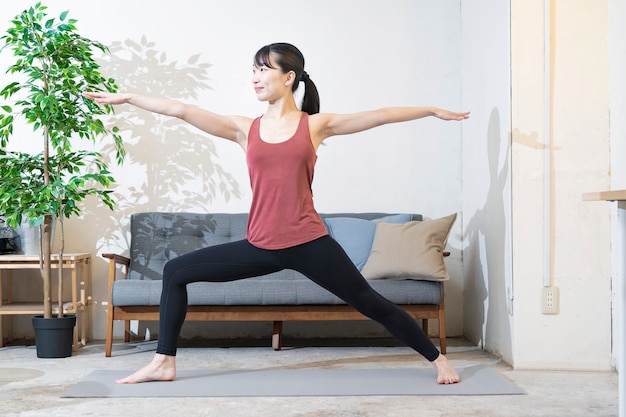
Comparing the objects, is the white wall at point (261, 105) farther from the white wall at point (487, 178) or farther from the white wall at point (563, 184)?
the white wall at point (563, 184)

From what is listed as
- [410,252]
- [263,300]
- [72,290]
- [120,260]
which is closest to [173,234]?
[120,260]

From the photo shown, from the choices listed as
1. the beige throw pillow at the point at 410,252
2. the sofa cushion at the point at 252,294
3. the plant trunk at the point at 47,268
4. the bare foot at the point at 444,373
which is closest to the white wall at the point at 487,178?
the beige throw pillow at the point at 410,252

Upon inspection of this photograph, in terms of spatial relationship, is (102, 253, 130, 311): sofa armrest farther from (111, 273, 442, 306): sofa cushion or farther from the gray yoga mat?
the gray yoga mat

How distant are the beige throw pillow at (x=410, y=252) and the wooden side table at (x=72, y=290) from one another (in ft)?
5.90

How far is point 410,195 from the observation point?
209 inches

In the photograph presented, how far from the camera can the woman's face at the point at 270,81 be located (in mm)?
3355

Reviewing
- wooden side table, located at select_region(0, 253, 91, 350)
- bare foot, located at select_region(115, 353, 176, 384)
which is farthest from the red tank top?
wooden side table, located at select_region(0, 253, 91, 350)

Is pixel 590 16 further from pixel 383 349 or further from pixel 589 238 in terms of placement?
pixel 383 349

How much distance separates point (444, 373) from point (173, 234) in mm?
2244

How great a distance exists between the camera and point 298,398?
10.5ft

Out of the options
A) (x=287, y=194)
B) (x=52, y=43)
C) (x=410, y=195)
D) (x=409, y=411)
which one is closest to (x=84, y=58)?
(x=52, y=43)

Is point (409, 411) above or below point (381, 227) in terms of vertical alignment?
below

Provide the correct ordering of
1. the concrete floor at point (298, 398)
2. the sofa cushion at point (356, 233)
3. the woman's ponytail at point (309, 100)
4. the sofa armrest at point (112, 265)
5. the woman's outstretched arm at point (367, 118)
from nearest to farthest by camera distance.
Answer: the concrete floor at point (298, 398)
the woman's outstretched arm at point (367, 118)
the woman's ponytail at point (309, 100)
the sofa armrest at point (112, 265)
the sofa cushion at point (356, 233)

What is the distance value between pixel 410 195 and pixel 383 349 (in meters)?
1.18
